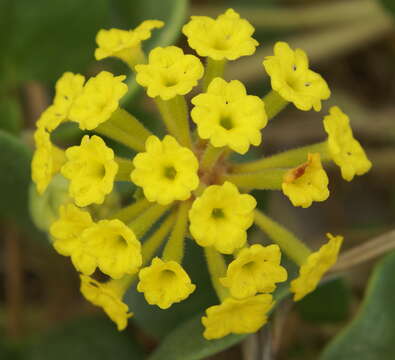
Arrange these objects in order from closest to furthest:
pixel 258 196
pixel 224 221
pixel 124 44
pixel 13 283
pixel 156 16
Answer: pixel 224 221 < pixel 124 44 < pixel 258 196 < pixel 156 16 < pixel 13 283

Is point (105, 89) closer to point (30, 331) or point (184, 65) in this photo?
point (184, 65)

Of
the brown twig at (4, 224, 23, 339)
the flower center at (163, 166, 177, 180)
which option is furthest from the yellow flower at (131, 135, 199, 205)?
the brown twig at (4, 224, 23, 339)

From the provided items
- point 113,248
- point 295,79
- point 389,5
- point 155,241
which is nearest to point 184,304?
point 155,241

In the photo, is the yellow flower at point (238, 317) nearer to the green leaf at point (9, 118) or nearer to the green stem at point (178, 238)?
the green stem at point (178, 238)

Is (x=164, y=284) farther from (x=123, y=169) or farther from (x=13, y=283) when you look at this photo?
(x=13, y=283)

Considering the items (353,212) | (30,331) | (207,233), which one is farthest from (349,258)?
(30,331)

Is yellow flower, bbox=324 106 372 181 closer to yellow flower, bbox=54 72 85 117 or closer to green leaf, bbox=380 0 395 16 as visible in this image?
yellow flower, bbox=54 72 85 117
